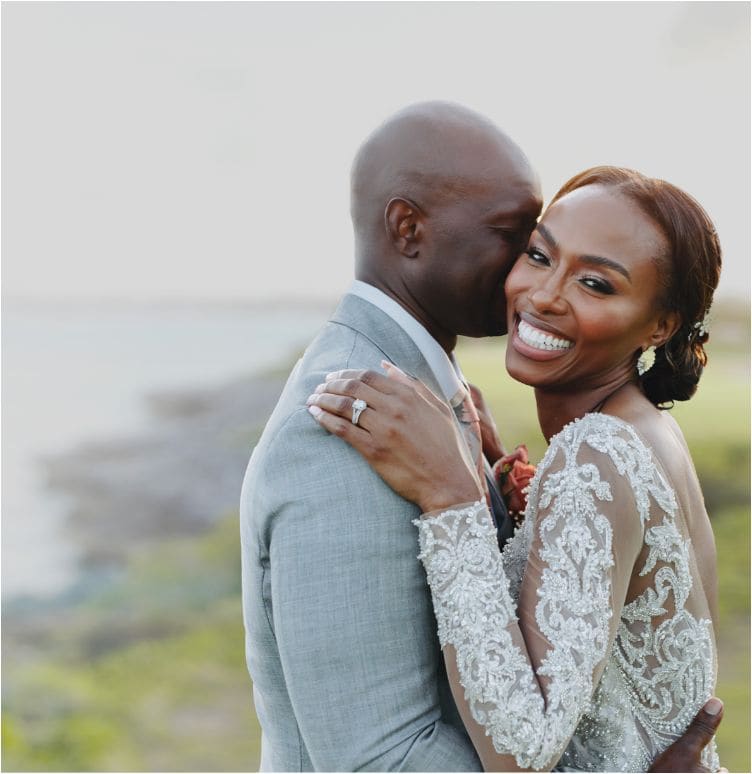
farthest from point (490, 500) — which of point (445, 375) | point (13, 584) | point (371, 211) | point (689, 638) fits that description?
point (13, 584)

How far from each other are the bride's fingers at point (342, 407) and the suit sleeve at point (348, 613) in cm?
6

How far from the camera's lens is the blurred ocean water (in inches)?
599

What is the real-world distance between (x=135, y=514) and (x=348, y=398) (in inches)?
472

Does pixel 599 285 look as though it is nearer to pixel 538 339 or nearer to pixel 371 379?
pixel 538 339

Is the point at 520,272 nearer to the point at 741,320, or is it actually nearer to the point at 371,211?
the point at 371,211

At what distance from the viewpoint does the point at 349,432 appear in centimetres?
233

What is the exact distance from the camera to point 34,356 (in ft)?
50.9

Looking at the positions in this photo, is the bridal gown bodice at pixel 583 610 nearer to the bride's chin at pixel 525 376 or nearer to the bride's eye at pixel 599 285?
the bride's chin at pixel 525 376

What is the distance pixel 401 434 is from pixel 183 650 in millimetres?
9346

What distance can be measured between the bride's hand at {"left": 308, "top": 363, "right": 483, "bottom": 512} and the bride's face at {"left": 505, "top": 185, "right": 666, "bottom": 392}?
446 mm

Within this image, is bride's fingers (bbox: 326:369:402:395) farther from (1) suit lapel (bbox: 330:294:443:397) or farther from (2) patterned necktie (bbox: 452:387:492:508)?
(2) patterned necktie (bbox: 452:387:492:508)

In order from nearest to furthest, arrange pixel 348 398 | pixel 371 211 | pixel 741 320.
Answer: pixel 348 398
pixel 371 211
pixel 741 320

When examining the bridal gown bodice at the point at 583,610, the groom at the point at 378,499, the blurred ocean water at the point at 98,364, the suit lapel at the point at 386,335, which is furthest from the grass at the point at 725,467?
the suit lapel at the point at 386,335

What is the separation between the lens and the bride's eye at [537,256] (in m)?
2.71
